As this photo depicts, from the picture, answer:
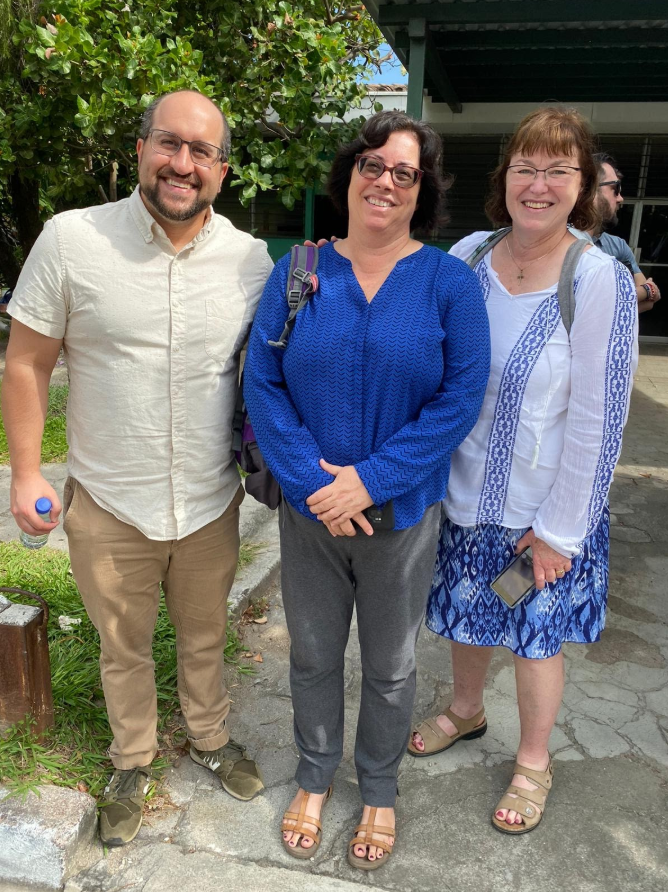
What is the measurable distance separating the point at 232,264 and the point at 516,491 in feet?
3.33

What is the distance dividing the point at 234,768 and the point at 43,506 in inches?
42.6

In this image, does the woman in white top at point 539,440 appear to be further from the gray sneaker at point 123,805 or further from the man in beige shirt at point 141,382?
the gray sneaker at point 123,805

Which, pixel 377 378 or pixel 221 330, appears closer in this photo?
pixel 377 378

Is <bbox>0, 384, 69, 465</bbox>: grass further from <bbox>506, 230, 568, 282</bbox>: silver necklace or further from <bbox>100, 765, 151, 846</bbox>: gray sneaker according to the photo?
<bbox>506, 230, 568, 282</bbox>: silver necklace

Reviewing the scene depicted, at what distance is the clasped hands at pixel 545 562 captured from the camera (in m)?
1.94

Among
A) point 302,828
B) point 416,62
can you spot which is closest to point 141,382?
point 302,828

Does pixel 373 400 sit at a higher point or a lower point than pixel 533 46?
lower

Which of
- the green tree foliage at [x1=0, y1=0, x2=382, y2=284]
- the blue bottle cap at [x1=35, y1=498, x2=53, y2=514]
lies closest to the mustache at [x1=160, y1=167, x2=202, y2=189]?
the blue bottle cap at [x1=35, y1=498, x2=53, y2=514]

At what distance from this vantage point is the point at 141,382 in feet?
6.13

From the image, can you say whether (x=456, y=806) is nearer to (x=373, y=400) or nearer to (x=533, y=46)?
(x=373, y=400)

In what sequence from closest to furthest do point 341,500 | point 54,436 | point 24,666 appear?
point 341,500, point 24,666, point 54,436

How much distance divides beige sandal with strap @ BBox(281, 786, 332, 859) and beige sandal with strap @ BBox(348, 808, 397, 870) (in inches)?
4.1

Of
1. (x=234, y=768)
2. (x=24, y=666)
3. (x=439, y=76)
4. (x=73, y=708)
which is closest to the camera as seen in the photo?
(x=24, y=666)

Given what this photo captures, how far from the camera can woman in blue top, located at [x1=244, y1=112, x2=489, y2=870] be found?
1.73m
